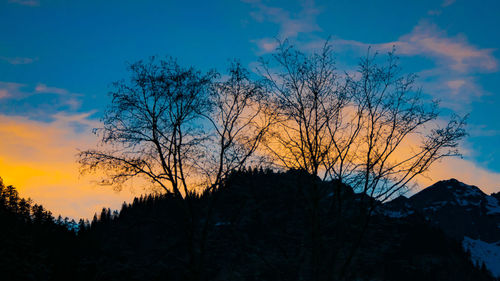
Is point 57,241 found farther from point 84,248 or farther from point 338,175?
point 338,175

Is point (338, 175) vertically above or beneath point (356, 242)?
above

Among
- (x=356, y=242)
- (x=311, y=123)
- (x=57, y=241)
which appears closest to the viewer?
(x=356, y=242)

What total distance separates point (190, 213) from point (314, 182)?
16.2 feet

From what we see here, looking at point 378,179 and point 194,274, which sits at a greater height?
point 378,179

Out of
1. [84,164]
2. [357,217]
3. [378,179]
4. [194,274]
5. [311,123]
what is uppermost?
[311,123]

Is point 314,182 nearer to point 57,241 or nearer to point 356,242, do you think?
point 356,242

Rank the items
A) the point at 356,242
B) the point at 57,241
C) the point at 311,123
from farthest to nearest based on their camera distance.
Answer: the point at 57,241 < the point at 311,123 < the point at 356,242

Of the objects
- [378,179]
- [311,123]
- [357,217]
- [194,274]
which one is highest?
[311,123]

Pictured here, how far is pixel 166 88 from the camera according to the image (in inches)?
642

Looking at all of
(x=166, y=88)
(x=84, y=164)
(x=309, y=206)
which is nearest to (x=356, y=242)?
(x=309, y=206)

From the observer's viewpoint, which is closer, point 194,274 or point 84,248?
point 194,274

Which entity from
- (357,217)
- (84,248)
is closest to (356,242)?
(357,217)

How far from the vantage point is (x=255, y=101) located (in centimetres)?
1684

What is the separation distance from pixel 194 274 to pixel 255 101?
7245 millimetres
